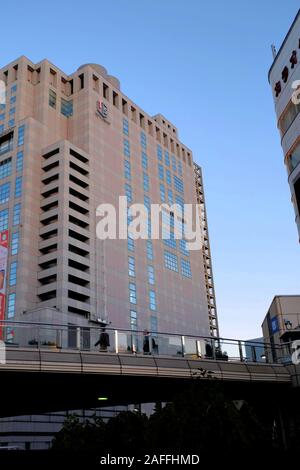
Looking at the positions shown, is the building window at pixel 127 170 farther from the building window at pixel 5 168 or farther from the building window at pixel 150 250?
the building window at pixel 5 168

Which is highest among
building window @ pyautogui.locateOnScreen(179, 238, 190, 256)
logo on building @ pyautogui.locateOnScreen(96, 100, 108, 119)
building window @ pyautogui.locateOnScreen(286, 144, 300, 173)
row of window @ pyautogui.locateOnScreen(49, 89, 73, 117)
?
row of window @ pyautogui.locateOnScreen(49, 89, 73, 117)

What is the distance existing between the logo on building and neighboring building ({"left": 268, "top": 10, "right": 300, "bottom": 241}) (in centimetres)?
5962

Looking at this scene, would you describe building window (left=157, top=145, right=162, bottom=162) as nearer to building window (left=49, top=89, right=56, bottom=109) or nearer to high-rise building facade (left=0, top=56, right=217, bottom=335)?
high-rise building facade (left=0, top=56, right=217, bottom=335)

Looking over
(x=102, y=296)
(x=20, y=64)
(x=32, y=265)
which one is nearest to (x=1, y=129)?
(x=20, y=64)

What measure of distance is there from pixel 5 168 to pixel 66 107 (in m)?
18.9

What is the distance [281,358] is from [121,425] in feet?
42.4

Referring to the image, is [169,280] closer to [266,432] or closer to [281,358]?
[281,358]

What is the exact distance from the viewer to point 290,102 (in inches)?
1503

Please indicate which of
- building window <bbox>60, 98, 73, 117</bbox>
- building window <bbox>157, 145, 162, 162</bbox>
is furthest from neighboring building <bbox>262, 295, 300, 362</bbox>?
building window <bbox>157, 145, 162, 162</bbox>

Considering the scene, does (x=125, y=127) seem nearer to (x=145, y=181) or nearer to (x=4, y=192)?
(x=145, y=181)

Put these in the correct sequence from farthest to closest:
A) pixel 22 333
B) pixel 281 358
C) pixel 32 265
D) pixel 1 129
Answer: pixel 1 129 → pixel 32 265 → pixel 281 358 → pixel 22 333

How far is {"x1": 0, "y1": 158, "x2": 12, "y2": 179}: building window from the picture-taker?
289ft

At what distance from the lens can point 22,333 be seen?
23.6m

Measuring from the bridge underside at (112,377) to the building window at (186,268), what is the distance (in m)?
71.9
